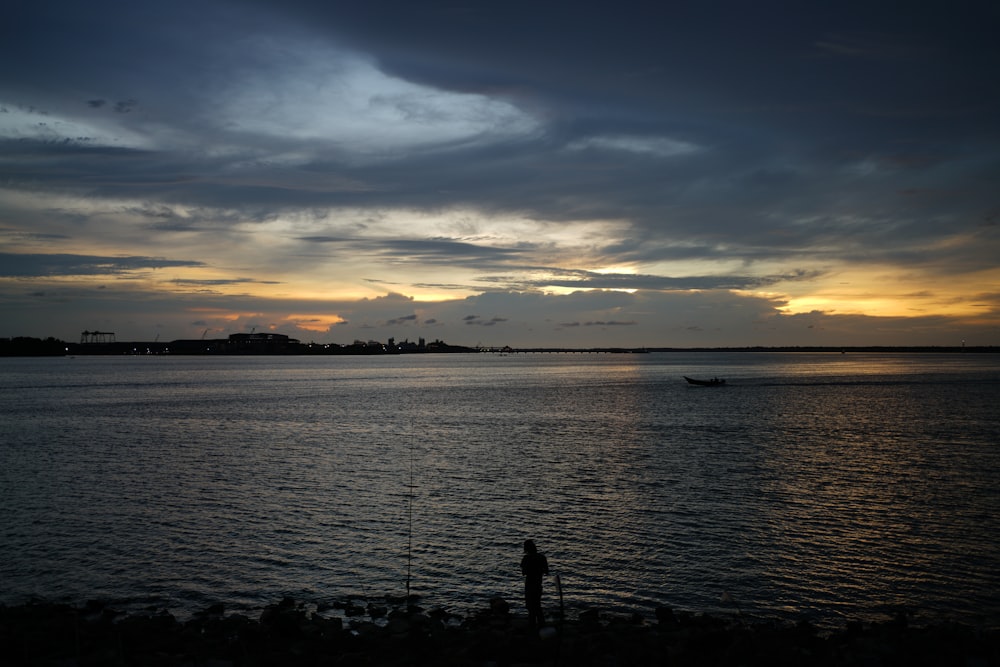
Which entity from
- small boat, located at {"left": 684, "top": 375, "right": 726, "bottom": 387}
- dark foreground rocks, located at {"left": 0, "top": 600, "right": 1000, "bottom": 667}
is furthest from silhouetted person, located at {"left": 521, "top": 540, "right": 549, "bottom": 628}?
small boat, located at {"left": 684, "top": 375, "right": 726, "bottom": 387}

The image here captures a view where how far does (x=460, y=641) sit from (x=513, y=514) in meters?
19.0

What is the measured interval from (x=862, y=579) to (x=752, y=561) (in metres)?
4.24

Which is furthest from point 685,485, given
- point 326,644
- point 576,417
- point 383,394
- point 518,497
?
point 383,394

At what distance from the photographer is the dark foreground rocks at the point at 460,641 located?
1883 centimetres

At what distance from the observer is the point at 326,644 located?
67.3ft

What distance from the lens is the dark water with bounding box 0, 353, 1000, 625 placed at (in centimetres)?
2763

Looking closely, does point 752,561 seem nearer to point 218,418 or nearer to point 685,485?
point 685,485

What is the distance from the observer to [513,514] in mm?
39344

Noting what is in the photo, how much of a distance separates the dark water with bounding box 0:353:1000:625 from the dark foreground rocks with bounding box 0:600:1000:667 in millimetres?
2781

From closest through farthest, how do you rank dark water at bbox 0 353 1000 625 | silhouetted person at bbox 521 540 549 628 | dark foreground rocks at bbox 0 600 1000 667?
dark foreground rocks at bbox 0 600 1000 667
silhouetted person at bbox 521 540 549 628
dark water at bbox 0 353 1000 625

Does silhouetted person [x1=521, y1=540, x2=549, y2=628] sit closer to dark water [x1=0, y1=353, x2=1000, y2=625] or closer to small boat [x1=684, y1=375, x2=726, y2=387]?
dark water [x1=0, y1=353, x2=1000, y2=625]

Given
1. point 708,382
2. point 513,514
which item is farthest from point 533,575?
point 708,382

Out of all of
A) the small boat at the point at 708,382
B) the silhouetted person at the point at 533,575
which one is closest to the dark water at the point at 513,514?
the silhouetted person at the point at 533,575

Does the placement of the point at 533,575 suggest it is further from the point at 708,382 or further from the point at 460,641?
the point at 708,382
